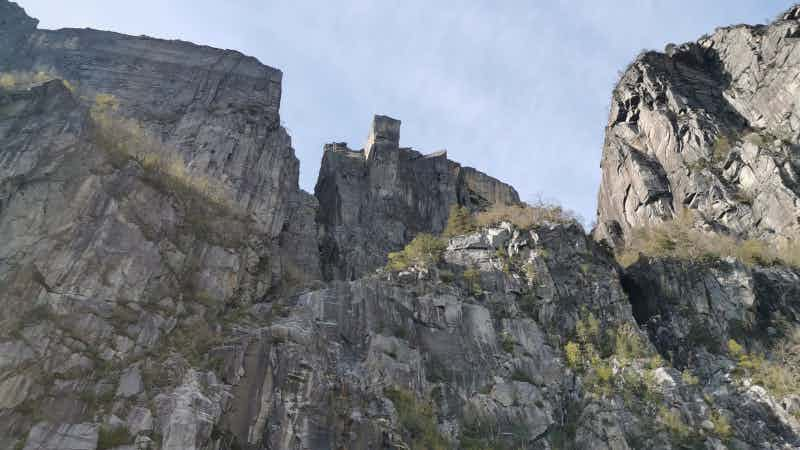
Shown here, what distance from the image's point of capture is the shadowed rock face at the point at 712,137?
49281 millimetres

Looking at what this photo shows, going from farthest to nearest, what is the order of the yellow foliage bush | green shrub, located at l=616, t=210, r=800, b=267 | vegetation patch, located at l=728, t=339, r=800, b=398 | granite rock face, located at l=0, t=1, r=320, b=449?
green shrub, located at l=616, t=210, r=800, b=267, vegetation patch, located at l=728, t=339, r=800, b=398, the yellow foliage bush, granite rock face, located at l=0, t=1, r=320, b=449

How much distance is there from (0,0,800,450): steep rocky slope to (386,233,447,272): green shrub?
0.20 meters

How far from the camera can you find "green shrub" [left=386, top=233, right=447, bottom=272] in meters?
39.3

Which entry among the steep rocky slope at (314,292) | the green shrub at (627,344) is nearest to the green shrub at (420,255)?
the steep rocky slope at (314,292)

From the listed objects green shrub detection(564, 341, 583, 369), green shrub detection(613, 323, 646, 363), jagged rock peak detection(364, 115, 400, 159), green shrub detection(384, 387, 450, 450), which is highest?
jagged rock peak detection(364, 115, 400, 159)

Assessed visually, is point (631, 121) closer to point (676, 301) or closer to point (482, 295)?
point (676, 301)

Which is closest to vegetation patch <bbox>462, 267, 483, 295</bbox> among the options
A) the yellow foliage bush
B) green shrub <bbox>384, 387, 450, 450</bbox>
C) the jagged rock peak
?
green shrub <bbox>384, 387, 450, 450</bbox>

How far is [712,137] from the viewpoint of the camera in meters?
54.7

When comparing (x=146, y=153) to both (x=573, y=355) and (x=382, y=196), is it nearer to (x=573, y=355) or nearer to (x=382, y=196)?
(x=382, y=196)

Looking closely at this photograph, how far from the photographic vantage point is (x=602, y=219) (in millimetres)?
61312

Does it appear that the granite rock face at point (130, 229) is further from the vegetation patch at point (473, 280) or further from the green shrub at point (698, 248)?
the green shrub at point (698, 248)

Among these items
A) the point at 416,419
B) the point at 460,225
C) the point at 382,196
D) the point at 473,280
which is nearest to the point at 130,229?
the point at 416,419

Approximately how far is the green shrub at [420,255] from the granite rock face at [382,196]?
19.2 feet

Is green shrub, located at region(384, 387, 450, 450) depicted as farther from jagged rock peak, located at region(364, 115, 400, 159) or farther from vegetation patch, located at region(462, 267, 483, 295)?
jagged rock peak, located at region(364, 115, 400, 159)
